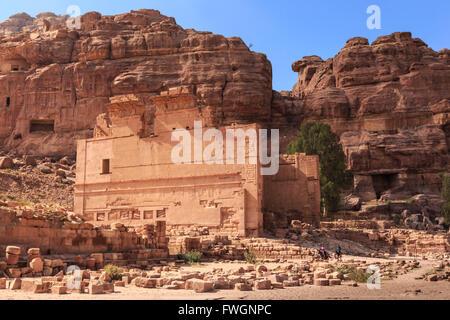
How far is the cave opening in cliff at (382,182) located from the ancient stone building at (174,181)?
2106 cm

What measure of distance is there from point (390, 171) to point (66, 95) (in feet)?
104

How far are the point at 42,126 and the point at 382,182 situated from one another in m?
33.4

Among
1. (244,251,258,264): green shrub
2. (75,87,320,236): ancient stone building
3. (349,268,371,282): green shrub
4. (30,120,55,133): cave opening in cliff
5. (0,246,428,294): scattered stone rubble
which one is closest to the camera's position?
(0,246,428,294): scattered stone rubble

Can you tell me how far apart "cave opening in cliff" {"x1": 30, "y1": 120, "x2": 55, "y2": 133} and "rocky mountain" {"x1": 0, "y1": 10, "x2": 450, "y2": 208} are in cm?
10

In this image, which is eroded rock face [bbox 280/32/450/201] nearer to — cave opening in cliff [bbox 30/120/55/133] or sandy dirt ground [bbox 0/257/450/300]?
cave opening in cliff [bbox 30/120/55/133]

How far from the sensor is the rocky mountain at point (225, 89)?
138 feet

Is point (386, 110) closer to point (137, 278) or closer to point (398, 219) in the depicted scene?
point (398, 219)

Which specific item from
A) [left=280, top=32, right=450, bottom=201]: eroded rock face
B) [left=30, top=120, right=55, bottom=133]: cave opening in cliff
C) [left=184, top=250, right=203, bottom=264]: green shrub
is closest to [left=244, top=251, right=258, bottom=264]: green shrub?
[left=184, top=250, right=203, bottom=264]: green shrub

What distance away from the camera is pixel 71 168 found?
39.5m

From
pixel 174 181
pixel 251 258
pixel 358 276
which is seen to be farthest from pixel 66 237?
pixel 358 276

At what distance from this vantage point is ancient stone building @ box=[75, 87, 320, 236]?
20.2 metres

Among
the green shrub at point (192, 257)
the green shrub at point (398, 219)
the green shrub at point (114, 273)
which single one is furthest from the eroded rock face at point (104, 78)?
the green shrub at point (114, 273)
